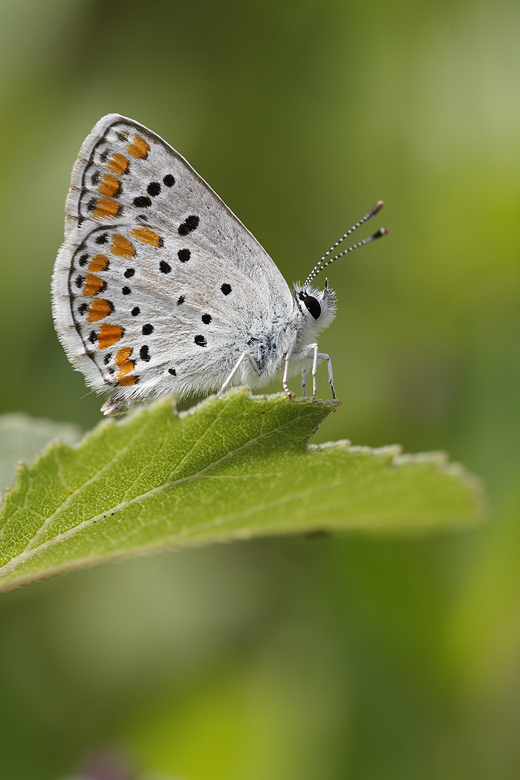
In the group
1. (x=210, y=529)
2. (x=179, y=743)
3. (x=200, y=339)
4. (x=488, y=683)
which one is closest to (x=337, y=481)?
(x=210, y=529)

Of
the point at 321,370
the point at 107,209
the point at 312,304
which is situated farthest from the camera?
the point at 321,370

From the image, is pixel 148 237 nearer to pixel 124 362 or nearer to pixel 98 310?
pixel 98 310

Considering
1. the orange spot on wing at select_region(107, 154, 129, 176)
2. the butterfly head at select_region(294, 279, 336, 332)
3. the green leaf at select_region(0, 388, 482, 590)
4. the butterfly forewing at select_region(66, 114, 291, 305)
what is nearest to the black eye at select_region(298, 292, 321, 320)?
the butterfly head at select_region(294, 279, 336, 332)

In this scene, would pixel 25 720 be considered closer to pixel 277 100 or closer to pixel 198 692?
pixel 198 692

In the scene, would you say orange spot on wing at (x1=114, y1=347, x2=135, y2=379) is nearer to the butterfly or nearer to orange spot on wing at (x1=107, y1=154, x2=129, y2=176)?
the butterfly

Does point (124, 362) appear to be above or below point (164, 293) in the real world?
below

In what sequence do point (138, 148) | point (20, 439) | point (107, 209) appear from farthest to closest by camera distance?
point (107, 209) → point (138, 148) → point (20, 439)

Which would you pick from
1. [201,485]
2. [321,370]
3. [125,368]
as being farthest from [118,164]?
[201,485]
